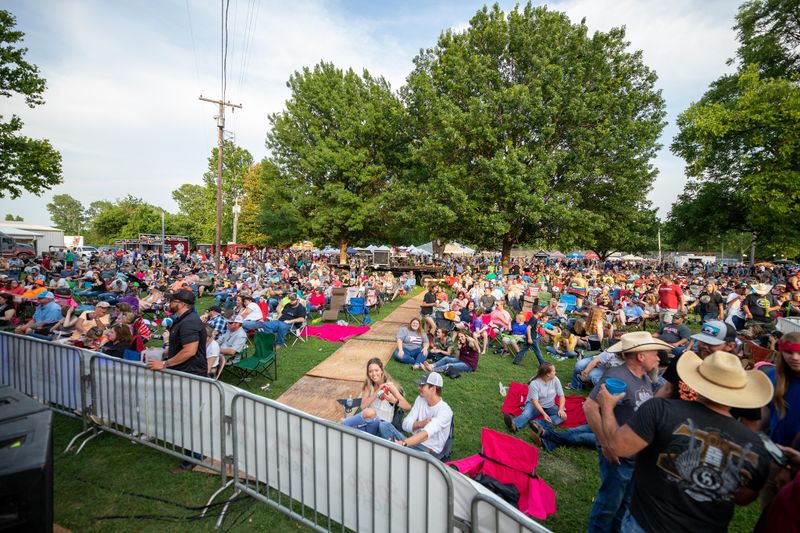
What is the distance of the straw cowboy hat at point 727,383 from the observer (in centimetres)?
187

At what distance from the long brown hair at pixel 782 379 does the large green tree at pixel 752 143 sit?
65.8ft


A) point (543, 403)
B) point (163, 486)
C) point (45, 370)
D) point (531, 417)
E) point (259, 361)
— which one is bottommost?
point (163, 486)

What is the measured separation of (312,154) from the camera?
26.0 m

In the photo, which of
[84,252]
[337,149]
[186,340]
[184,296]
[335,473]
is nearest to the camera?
[335,473]

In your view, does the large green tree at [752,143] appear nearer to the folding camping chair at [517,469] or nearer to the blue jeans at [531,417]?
the blue jeans at [531,417]

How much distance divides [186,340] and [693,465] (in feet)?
16.0

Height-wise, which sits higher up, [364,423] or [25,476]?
[25,476]

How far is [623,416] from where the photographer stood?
9.98 ft

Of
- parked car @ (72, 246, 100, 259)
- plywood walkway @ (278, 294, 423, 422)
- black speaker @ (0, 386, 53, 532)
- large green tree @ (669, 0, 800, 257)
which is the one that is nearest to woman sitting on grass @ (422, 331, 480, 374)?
plywood walkway @ (278, 294, 423, 422)

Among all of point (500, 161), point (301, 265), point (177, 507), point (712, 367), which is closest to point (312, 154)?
point (301, 265)

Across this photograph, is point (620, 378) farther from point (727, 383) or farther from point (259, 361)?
point (259, 361)

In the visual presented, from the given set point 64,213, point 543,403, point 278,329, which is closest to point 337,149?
point 278,329

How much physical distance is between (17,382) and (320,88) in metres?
27.2

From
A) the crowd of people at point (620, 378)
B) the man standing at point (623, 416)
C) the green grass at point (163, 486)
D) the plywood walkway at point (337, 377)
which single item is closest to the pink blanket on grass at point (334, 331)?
Answer: the plywood walkway at point (337, 377)
